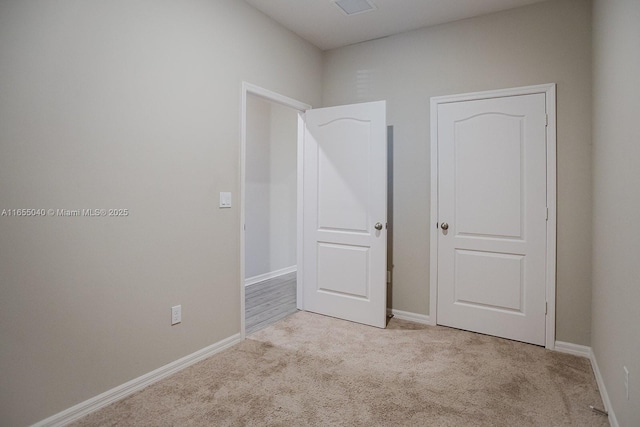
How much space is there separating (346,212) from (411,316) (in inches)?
46.4

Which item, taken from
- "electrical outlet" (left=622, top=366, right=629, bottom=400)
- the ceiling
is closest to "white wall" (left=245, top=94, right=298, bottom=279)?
the ceiling

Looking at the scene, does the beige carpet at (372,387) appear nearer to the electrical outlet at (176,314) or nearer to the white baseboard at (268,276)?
the electrical outlet at (176,314)

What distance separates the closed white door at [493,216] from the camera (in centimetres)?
278

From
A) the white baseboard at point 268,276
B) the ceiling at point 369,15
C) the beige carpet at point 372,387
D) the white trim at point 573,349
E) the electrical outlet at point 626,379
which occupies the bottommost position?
the beige carpet at point 372,387

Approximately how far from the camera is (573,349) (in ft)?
8.74

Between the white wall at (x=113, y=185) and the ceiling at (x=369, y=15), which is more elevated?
the ceiling at (x=369, y=15)

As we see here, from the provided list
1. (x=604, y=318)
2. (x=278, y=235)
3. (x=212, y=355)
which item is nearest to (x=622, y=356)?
(x=604, y=318)

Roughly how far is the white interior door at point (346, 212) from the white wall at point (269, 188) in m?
1.59

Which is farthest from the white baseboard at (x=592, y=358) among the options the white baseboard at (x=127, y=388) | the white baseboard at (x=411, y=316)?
the white baseboard at (x=127, y=388)

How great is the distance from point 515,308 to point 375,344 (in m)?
1.20

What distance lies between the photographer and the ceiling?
2807 millimetres

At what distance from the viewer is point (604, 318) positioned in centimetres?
210

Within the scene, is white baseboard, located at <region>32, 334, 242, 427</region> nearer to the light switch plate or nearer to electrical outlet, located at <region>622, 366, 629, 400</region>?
the light switch plate

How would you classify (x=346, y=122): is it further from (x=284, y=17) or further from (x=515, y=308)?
(x=515, y=308)
